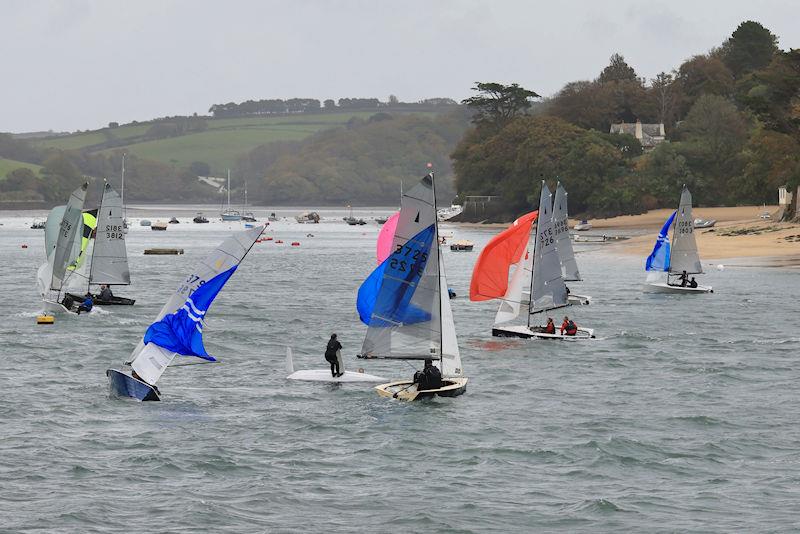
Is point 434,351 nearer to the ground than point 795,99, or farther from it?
nearer to the ground

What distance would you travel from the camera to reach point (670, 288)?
78875 millimetres

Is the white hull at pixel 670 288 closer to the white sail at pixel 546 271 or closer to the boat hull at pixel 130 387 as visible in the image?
the white sail at pixel 546 271

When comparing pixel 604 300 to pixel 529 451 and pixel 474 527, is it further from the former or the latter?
pixel 474 527

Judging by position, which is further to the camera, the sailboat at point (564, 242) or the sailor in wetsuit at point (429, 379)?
the sailboat at point (564, 242)

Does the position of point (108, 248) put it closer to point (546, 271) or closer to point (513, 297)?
point (513, 297)

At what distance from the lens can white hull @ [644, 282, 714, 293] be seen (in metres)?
78.3

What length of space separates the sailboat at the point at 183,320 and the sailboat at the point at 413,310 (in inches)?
176

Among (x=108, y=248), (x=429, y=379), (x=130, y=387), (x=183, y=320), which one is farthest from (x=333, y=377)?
(x=108, y=248)

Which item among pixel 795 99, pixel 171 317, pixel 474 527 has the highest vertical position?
pixel 795 99

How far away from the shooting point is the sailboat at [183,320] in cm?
3856


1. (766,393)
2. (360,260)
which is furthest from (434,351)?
(360,260)

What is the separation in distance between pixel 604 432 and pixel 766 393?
8.88 m

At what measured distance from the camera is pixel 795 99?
123812 mm

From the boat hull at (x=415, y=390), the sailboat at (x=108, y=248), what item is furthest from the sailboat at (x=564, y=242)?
the boat hull at (x=415, y=390)
